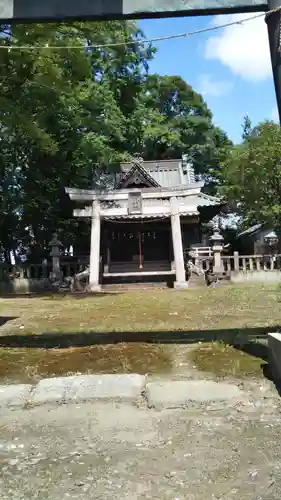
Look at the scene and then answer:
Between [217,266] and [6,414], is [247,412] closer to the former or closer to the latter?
[6,414]

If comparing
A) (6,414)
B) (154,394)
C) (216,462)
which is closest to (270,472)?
(216,462)

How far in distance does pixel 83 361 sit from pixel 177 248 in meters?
16.0

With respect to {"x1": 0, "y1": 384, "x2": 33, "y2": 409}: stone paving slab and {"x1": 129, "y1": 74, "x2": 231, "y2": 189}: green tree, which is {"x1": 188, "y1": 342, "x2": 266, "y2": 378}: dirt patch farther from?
{"x1": 129, "y1": 74, "x2": 231, "y2": 189}: green tree

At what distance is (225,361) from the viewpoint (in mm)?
5270

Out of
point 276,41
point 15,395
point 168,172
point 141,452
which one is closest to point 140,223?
point 168,172

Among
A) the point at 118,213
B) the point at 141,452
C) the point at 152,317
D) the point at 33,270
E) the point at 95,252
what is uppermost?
the point at 118,213

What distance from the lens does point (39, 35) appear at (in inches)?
377

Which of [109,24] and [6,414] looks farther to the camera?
[109,24]

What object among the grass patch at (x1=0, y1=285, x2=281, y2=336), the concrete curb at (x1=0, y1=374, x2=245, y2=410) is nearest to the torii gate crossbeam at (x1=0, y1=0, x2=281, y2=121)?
the concrete curb at (x1=0, y1=374, x2=245, y2=410)

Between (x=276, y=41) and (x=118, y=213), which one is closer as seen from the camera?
(x=276, y=41)

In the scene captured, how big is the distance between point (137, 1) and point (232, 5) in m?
0.99

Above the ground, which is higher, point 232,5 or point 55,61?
point 55,61

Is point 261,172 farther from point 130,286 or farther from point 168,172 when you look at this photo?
point 168,172

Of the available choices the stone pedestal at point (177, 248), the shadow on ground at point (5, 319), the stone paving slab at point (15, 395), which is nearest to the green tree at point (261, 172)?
the stone pedestal at point (177, 248)
